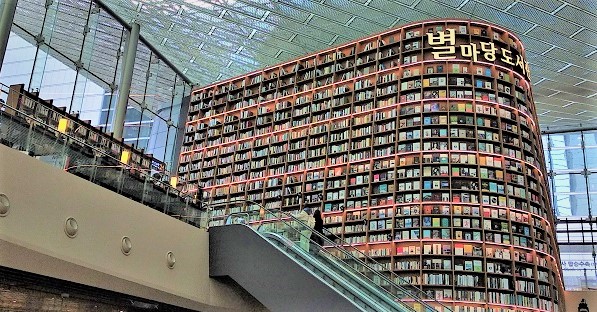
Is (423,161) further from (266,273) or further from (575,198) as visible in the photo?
(575,198)

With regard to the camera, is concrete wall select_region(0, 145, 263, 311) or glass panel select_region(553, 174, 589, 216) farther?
glass panel select_region(553, 174, 589, 216)

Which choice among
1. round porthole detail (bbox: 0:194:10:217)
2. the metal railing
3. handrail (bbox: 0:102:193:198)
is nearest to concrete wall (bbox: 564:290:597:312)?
the metal railing

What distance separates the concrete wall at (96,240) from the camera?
17.0ft

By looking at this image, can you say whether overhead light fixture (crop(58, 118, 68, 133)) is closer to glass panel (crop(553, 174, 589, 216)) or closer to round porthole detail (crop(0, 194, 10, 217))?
round porthole detail (crop(0, 194, 10, 217))

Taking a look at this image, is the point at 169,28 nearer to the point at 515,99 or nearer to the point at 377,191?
the point at 377,191

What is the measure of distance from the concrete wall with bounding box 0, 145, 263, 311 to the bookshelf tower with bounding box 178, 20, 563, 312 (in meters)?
1.05

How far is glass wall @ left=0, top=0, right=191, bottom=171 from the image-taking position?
1149cm

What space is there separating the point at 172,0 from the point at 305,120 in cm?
445

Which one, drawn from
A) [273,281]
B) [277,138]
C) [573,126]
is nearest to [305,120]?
[277,138]

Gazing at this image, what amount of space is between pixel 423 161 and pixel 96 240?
19.1 feet

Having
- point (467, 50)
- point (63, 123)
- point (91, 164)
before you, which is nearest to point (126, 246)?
point (91, 164)

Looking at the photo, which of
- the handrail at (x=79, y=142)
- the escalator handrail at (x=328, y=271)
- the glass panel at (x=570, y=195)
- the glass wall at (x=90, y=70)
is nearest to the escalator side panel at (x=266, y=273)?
the escalator handrail at (x=328, y=271)

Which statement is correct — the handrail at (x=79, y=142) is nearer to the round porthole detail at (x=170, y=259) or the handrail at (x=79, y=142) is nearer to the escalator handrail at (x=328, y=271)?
the round porthole detail at (x=170, y=259)

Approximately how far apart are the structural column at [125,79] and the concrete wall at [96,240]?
699 cm
